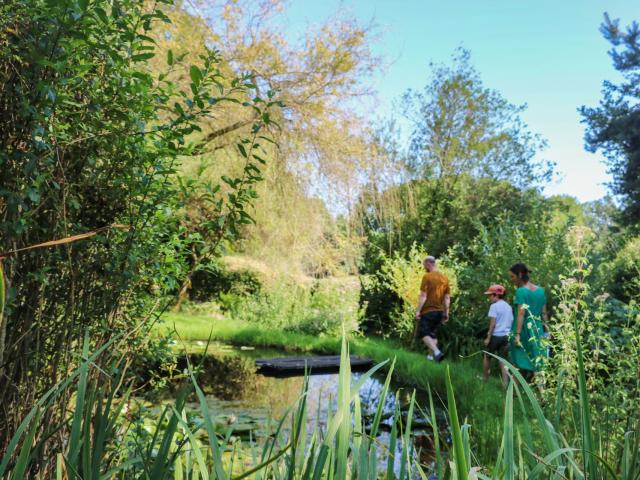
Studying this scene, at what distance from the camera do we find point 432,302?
9.21 m

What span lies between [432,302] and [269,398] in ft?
10.9

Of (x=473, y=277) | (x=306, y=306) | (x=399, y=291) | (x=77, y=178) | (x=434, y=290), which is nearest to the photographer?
(x=77, y=178)

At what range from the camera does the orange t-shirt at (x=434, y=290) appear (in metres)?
9.11

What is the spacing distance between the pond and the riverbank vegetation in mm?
332

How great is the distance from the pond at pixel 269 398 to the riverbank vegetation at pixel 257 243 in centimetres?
33

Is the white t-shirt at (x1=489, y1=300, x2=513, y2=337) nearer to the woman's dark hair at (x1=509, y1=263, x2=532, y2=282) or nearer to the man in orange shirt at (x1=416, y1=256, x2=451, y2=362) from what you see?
the woman's dark hair at (x1=509, y1=263, x2=532, y2=282)

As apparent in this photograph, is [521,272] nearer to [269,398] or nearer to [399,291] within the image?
[269,398]

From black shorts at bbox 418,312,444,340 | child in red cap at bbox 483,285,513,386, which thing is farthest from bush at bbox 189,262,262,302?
child in red cap at bbox 483,285,513,386

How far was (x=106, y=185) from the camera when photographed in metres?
2.24

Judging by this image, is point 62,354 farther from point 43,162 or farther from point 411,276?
point 411,276

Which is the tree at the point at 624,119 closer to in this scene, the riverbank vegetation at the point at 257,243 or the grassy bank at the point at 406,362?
the riverbank vegetation at the point at 257,243

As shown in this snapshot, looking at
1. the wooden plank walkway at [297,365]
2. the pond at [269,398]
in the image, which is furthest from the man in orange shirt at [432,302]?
the wooden plank walkway at [297,365]

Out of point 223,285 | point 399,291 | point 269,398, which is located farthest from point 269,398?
point 223,285

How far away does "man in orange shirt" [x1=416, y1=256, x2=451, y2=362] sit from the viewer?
29.8ft
